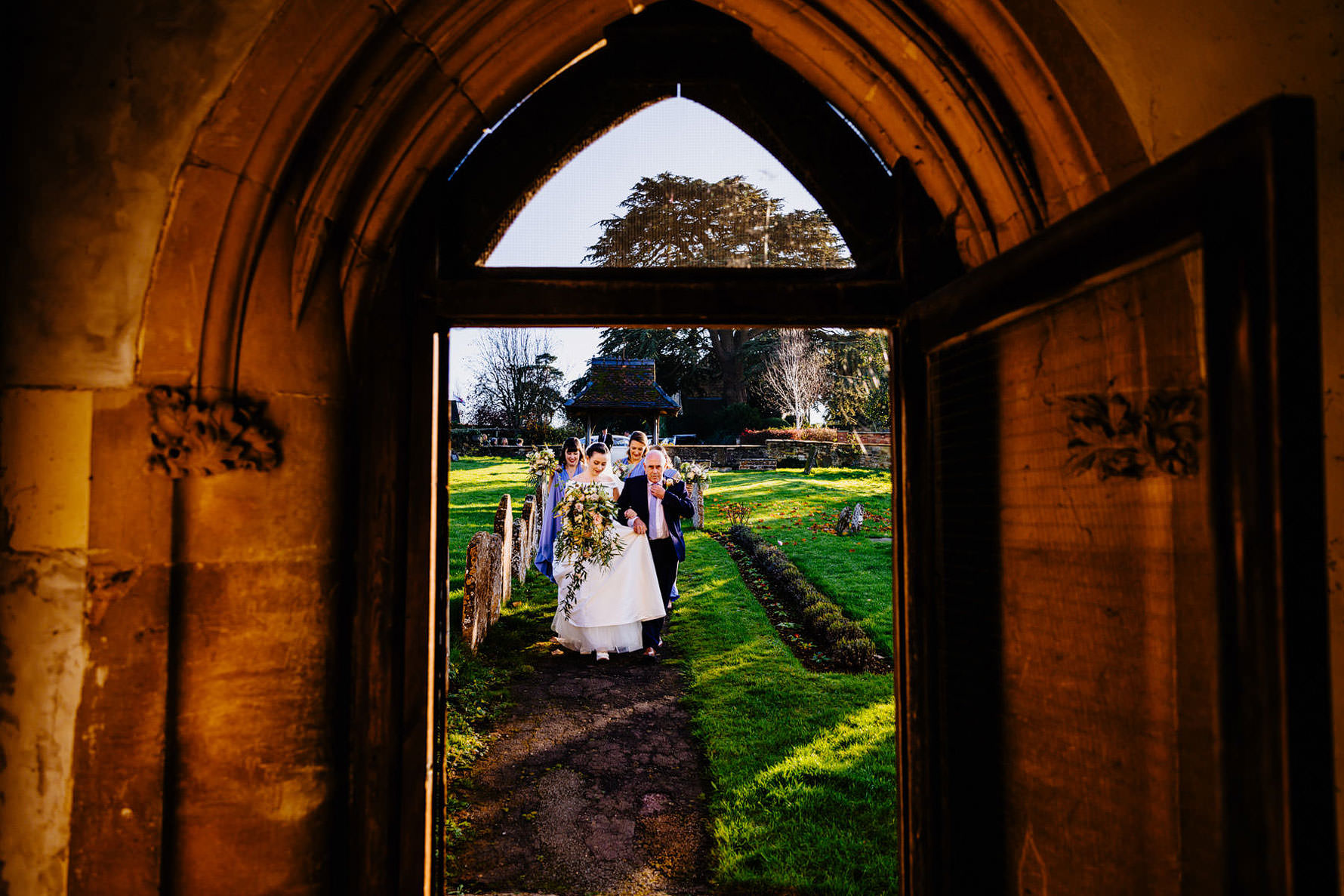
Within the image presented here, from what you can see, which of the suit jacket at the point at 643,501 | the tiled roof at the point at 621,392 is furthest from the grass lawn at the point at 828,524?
the tiled roof at the point at 621,392

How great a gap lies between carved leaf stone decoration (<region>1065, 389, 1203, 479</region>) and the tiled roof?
16639 millimetres

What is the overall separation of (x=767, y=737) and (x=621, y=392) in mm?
14692

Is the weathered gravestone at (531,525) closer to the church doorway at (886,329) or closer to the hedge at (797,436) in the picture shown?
the church doorway at (886,329)

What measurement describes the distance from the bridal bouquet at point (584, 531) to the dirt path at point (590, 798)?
1.15m

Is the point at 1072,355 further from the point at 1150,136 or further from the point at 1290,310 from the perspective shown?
the point at 1290,310

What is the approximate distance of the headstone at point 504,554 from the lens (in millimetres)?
6781

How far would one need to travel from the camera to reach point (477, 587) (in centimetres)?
573

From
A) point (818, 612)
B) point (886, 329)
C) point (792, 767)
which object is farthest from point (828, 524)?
point (886, 329)

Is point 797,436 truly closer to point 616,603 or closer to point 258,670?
point 616,603

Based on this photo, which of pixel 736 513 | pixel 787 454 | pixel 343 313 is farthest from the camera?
A: pixel 787 454

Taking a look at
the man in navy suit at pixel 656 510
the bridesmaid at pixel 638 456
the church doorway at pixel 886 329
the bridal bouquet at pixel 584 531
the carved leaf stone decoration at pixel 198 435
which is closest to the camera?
the church doorway at pixel 886 329

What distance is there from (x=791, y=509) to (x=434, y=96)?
13.6 m

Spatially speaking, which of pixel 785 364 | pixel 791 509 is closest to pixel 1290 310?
pixel 791 509

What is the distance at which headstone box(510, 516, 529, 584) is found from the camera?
8.60m
